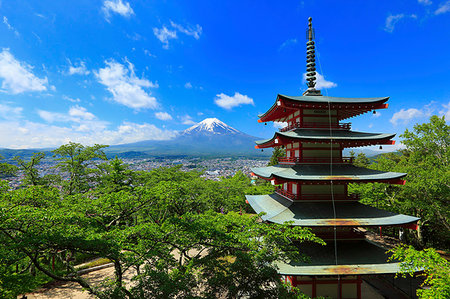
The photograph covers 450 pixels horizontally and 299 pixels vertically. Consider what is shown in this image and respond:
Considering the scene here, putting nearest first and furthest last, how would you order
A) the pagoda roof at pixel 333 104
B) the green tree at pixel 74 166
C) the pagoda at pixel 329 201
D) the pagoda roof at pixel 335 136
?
the pagoda at pixel 329 201
the pagoda roof at pixel 335 136
the pagoda roof at pixel 333 104
the green tree at pixel 74 166

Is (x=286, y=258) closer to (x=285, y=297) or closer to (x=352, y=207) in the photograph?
(x=285, y=297)

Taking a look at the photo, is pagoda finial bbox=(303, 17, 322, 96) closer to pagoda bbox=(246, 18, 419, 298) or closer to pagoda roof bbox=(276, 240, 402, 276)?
pagoda bbox=(246, 18, 419, 298)

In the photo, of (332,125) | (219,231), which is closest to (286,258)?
(219,231)

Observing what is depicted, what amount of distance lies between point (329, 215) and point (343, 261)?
2.06 m

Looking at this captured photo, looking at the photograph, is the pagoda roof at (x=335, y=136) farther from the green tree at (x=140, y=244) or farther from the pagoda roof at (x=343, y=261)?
the pagoda roof at (x=343, y=261)

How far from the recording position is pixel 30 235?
615 centimetres

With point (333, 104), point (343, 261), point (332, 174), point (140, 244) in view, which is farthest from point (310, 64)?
point (140, 244)

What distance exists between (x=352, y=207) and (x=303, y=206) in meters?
2.59

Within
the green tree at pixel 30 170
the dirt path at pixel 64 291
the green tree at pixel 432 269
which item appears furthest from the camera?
the green tree at pixel 30 170

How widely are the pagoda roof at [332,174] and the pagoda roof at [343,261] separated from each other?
3525mm

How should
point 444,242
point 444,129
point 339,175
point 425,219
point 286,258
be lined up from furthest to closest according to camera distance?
point 444,129 < point 444,242 < point 425,219 < point 339,175 < point 286,258

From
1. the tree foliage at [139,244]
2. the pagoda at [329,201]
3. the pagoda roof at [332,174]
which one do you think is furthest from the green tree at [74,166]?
the pagoda roof at [332,174]

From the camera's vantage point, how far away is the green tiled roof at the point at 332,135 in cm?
978

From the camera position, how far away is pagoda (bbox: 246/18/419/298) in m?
8.80
